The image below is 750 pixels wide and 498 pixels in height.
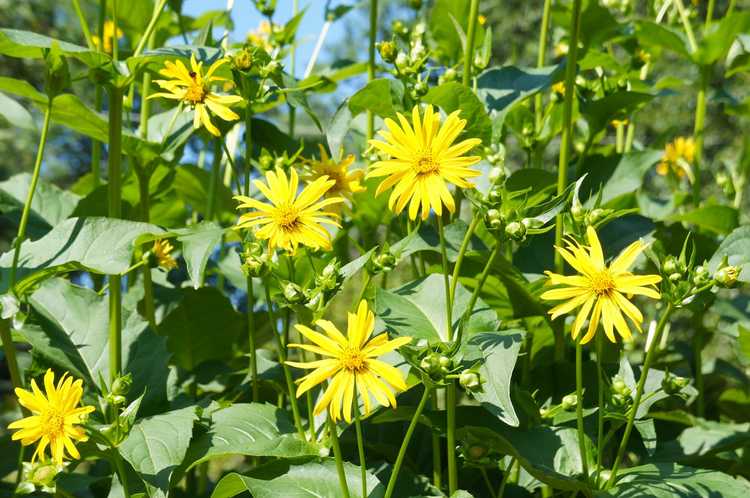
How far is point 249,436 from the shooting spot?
38.4 inches

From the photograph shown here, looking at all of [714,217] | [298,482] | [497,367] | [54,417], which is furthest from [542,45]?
[54,417]

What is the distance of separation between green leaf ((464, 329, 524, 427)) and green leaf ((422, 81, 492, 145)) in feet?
1.05

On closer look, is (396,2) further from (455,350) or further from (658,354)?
(455,350)

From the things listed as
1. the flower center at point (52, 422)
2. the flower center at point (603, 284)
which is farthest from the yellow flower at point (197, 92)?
the flower center at point (603, 284)

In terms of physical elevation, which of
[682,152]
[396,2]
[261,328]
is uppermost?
[396,2]

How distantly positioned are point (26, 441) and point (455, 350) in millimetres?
459

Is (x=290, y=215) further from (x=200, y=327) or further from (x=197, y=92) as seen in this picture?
(x=200, y=327)

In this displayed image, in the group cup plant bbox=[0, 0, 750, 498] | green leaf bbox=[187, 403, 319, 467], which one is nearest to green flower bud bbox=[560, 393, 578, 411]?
cup plant bbox=[0, 0, 750, 498]

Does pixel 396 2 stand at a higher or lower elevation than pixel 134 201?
higher

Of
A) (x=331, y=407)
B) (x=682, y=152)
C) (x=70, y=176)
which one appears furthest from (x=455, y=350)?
(x=70, y=176)

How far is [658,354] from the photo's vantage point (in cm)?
149

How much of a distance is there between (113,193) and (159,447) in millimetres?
369

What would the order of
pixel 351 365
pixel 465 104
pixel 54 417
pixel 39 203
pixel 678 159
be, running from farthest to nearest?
pixel 678 159
pixel 39 203
pixel 465 104
pixel 54 417
pixel 351 365

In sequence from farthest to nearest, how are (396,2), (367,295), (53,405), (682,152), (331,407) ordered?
(396,2)
(682,152)
(367,295)
(53,405)
(331,407)
